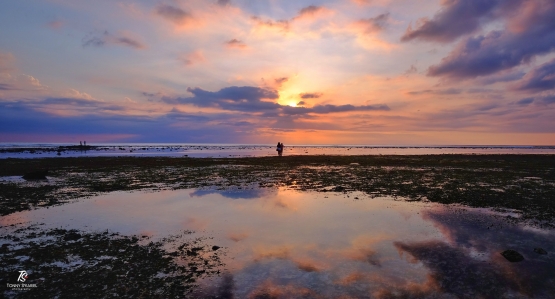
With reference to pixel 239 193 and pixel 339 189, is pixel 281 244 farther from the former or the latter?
pixel 339 189

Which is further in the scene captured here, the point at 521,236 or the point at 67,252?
the point at 521,236

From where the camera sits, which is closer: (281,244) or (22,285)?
(22,285)

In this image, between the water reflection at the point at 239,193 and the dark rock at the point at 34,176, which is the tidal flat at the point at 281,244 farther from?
the dark rock at the point at 34,176

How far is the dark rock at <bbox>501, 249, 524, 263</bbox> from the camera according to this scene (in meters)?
8.81

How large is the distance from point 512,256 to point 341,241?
5089 mm

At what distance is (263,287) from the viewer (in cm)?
730

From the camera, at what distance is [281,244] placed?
10453 millimetres

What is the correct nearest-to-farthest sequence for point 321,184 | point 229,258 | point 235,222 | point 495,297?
point 495,297 → point 229,258 → point 235,222 → point 321,184

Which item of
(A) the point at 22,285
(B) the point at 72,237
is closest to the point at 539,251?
(A) the point at 22,285

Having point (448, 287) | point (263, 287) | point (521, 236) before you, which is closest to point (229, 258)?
point (263, 287)

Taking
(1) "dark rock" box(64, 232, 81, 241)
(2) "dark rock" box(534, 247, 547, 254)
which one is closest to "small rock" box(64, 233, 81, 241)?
(1) "dark rock" box(64, 232, 81, 241)

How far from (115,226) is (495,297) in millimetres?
13309

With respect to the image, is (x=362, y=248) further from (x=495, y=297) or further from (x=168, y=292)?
(x=168, y=292)

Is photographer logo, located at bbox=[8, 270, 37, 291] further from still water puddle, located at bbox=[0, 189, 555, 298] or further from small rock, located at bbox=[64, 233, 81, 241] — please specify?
still water puddle, located at bbox=[0, 189, 555, 298]
